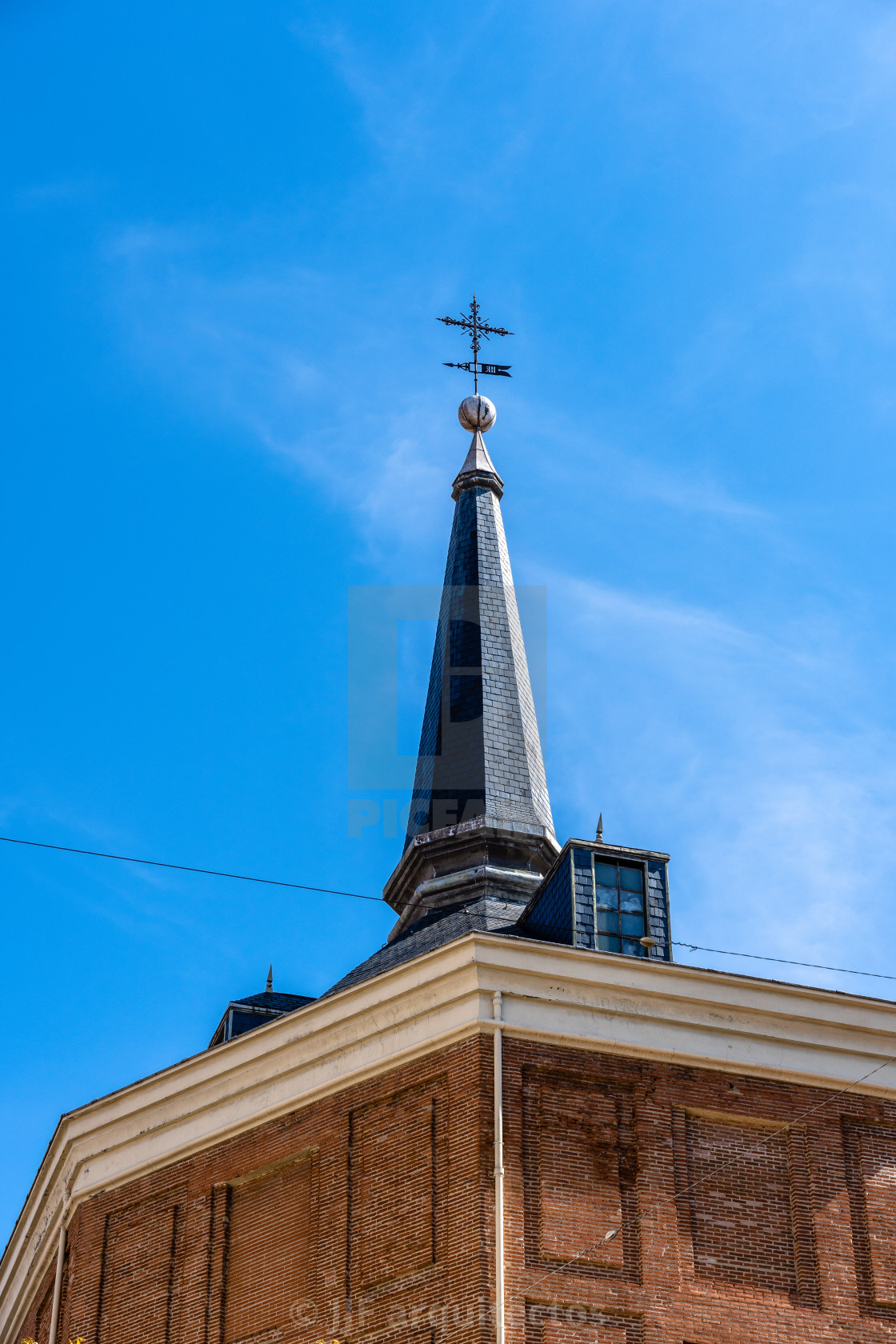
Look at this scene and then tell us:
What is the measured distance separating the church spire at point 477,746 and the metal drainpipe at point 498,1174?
7.25m

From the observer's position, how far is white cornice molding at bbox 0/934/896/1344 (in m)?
25.6

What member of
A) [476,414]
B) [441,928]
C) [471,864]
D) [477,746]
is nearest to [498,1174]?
[441,928]

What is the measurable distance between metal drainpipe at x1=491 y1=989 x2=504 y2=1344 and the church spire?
725 centimetres

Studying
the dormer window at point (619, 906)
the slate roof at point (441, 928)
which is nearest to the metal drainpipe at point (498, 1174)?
the dormer window at point (619, 906)

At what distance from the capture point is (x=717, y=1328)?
24172 mm

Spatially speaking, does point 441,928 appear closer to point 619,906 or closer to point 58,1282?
point 619,906

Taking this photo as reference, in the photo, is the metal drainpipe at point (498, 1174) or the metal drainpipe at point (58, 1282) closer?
the metal drainpipe at point (498, 1174)

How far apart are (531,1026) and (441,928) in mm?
5432

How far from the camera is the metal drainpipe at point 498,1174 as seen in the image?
2312cm

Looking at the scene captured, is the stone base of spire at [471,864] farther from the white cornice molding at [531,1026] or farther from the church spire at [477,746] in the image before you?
the white cornice molding at [531,1026]

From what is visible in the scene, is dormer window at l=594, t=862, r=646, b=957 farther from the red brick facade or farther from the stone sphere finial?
the stone sphere finial

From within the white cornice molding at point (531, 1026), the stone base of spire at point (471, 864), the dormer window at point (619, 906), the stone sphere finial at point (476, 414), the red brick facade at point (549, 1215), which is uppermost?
the stone sphere finial at point (476, 414)

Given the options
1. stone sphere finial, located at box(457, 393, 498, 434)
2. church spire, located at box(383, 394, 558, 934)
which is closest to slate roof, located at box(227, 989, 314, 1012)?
church spire, located at box(383, 394, 558, 934)

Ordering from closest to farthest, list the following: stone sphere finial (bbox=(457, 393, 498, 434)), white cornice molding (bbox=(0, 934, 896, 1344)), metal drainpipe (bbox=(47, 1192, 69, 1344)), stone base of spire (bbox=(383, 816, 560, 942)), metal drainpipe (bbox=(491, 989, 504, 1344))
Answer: metal drainpipe (bbox=(491, 989, 504, 1344)) → white cornice molding (bbox=(0, 934, 896, 1344)) → metal drainpipe (bbox=(47, 1192, 69, 1344)) → stone base of spire (bbox=(383, 816, 560, 942)) → stone sphere finial (bbox=(457, 393, 498, 434))
